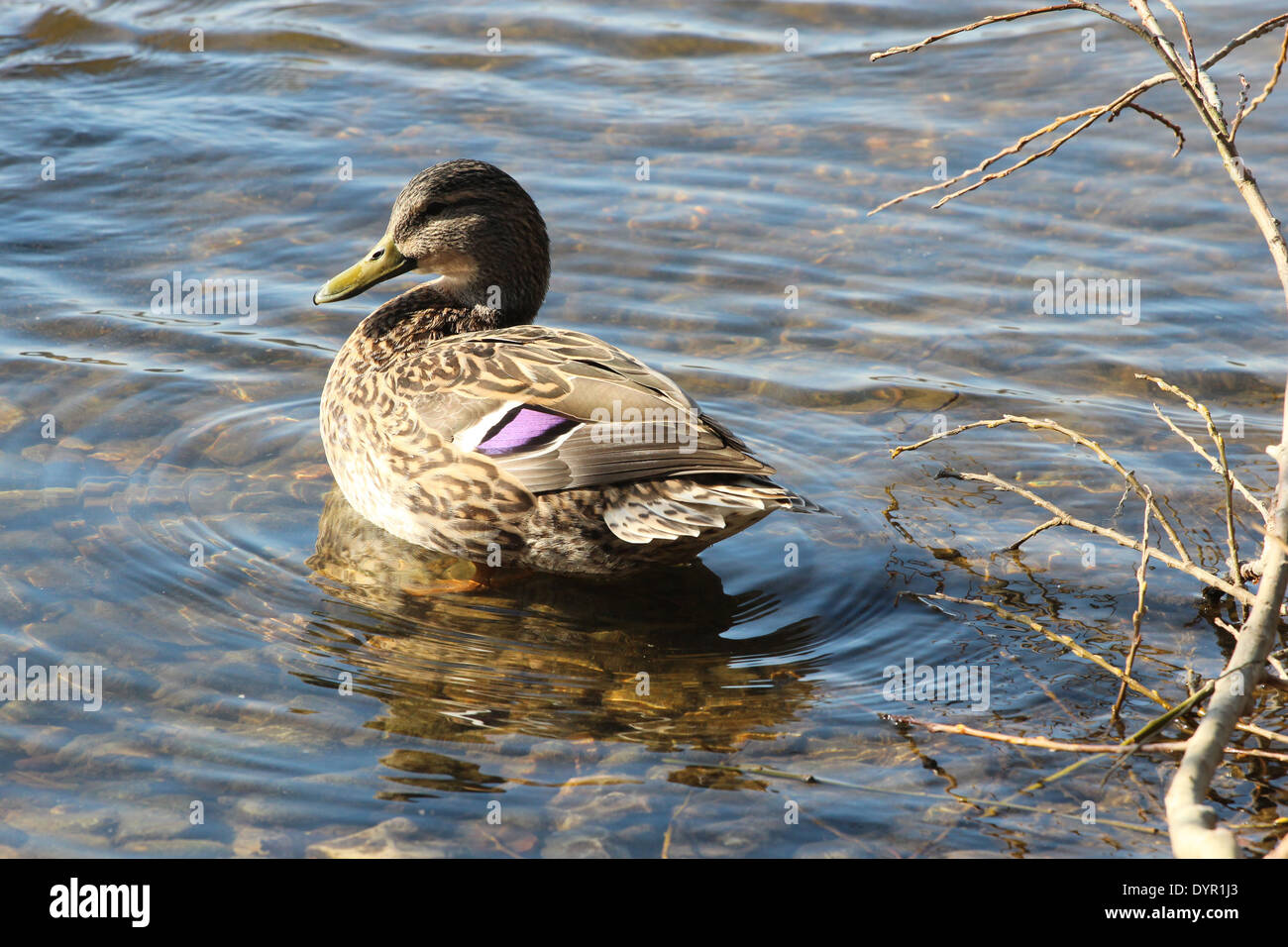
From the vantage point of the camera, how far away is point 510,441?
5.07 meters

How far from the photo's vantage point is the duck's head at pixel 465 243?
231 inches

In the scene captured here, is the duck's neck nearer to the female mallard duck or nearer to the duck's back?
the female mallard duck

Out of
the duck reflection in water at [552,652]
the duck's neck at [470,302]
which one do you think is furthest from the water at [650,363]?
the duck's neck at [470,302]

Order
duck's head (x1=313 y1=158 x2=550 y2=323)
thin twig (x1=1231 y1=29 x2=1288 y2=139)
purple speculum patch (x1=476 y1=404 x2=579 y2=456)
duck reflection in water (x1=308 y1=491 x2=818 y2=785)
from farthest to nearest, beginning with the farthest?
duck's head (x1=313 y1=158 x2=550 y2=323) → purple speculum patch (x1=476 y1=404 x2=579 y2=456) → duck reflection in water (x1=308 y1=491 x2=818 y2=785) → thin twig (x1=1231 y1=29 x2=1288 y2=139)

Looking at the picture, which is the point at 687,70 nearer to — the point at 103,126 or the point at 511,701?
the point at 103,126

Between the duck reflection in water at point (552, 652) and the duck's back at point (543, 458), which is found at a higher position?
the duck's back at point (543, 458)

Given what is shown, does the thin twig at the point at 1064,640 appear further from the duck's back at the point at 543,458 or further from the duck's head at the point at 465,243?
the duck's head at the point at 465,243

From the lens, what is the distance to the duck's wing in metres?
4.92

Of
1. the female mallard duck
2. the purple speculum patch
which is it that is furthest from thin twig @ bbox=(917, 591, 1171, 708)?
the purple speculum patch

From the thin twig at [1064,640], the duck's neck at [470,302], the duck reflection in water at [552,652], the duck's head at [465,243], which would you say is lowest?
the duck reflection in water at [552,652]

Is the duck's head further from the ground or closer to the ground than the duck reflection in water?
further from the ground

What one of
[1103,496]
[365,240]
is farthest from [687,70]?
[1103,496]
